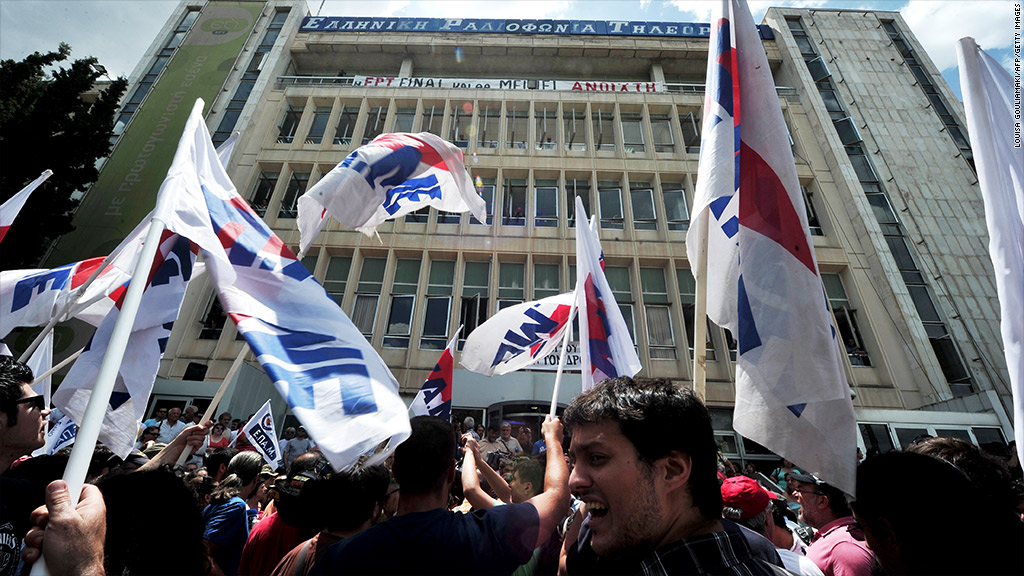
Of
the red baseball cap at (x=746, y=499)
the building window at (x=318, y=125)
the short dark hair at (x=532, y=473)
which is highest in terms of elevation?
the building window at (x=318, y=125)

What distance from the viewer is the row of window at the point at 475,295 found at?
15.9 metres

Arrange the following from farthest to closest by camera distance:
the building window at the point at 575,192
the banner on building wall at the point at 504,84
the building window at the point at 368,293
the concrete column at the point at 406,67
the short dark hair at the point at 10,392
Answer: the concrete column at the point at 406,67, the banner on building wall at the point at 504,84, the building window at the point at 575,192, the building window at the point at 368,293, the short dark hair at the point at 10,392

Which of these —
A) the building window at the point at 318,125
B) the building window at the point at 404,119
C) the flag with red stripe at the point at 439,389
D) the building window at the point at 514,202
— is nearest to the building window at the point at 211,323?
the building window at the point at 318,125

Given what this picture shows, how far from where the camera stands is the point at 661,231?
17516mm

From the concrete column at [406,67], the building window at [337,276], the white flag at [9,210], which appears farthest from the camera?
the concrete column at [406,67]

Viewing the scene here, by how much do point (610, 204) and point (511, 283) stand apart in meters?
4.99

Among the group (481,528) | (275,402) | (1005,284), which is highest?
(275,402)

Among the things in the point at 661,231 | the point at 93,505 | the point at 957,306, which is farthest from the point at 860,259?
the point at 93,505

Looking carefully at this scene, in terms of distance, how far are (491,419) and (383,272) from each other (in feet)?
21.4

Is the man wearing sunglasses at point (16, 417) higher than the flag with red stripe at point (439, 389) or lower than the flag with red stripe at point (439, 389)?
lower

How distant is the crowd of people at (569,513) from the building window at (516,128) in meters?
18.4

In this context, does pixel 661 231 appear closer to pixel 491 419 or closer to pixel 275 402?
pixel 491 419

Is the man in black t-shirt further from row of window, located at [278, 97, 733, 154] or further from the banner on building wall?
the banner on building wall

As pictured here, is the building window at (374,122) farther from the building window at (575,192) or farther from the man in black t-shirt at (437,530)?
the man in black t-shirt at (437,530)
